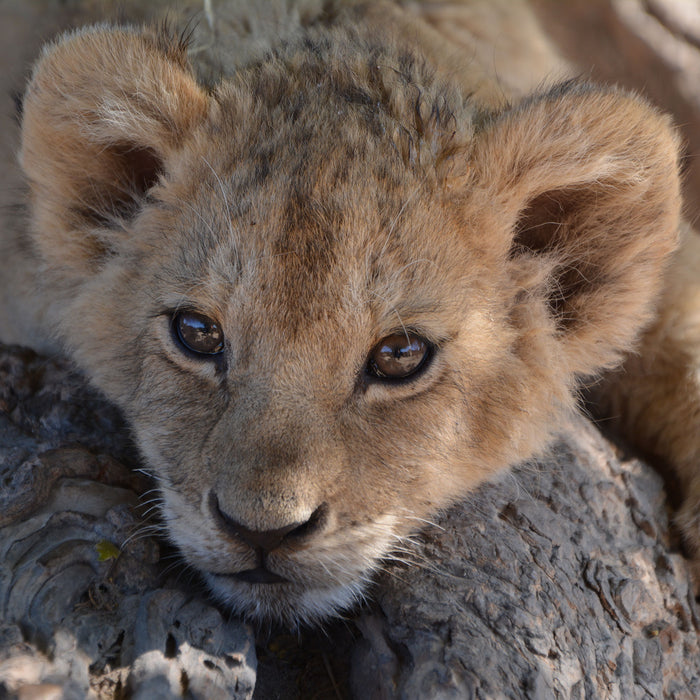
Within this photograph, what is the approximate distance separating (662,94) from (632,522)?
3.29 m

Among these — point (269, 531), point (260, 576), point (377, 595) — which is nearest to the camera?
point (269, 531)

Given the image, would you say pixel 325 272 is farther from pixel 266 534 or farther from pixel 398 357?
pixel 266 534

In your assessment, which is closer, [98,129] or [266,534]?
[266,534]

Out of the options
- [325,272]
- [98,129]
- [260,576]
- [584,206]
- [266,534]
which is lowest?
[260,576]

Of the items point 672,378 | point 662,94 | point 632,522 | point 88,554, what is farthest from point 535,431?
point 662,94

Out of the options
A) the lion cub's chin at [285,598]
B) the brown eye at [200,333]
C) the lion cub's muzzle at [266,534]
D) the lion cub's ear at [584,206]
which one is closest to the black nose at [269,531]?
the lion cub's muzzle at [266,534]

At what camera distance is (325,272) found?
88.8 inches

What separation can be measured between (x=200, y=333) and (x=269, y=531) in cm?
66

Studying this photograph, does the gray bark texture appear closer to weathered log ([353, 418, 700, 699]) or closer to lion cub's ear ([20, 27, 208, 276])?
weathered log ([353, 418, 700, 699])

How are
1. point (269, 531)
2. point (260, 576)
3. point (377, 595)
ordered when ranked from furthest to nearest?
point (377, 595) → point (260, 576) → point (269, 531)

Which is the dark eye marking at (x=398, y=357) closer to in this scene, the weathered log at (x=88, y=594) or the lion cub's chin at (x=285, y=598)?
the lion cub's chin at (x=285, y=598)

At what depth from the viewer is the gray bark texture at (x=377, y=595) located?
1.97 meters

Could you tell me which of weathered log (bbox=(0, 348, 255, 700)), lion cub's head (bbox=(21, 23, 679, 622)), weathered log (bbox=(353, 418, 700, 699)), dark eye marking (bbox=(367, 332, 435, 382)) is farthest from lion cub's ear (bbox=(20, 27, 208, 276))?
weathered log (bbox=(353, 418, 700, 699))

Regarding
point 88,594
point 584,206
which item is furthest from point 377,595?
point 584,206
